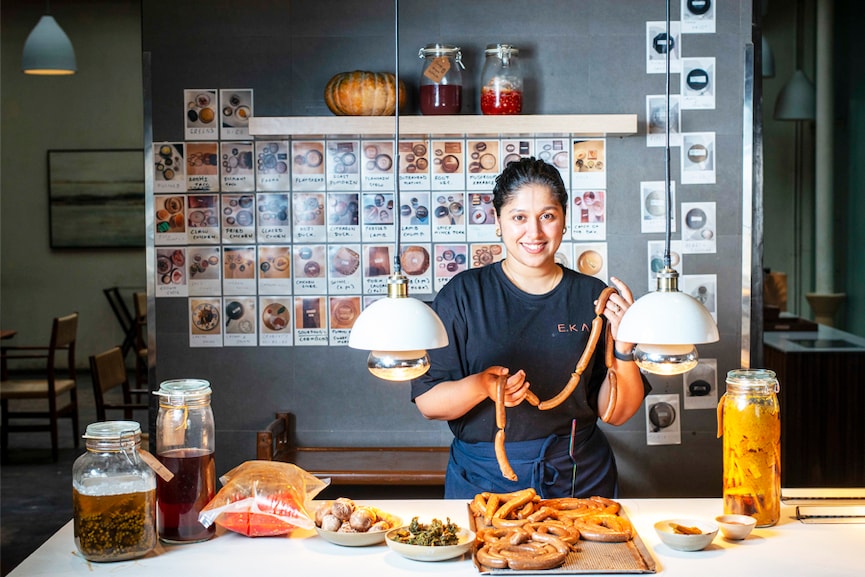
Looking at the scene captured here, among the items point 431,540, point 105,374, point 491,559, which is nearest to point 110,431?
point 431,540

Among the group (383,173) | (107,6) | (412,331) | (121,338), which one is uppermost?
(107,6)

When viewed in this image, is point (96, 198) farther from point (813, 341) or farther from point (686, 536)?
point (686, 536)

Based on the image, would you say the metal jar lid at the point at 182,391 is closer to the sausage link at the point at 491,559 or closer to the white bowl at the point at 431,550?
the white bowl at the point at 431,550

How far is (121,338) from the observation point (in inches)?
409

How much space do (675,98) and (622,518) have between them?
2139mm

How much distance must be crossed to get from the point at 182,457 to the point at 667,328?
1125mm

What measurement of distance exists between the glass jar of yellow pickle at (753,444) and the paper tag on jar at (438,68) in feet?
6.11

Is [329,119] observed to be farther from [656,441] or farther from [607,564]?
[607,564]

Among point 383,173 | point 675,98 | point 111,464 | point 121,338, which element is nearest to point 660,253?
point 675,98

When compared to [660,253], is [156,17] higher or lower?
higher

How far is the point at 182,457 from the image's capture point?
7.09ft

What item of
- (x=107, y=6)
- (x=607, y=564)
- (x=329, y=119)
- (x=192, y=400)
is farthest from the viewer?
(x=107, y=6)

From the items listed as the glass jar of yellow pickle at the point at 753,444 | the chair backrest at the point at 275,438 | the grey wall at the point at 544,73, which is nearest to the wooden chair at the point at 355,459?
the chair backrest at the point at 275,438

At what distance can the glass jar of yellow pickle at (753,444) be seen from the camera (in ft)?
7.33
